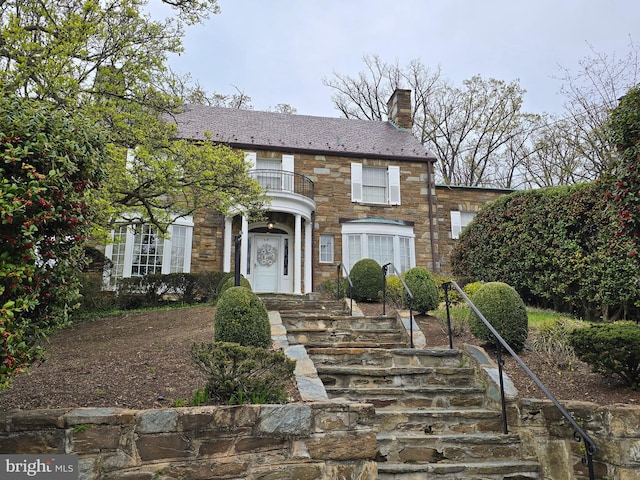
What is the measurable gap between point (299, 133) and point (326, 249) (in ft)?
14.1

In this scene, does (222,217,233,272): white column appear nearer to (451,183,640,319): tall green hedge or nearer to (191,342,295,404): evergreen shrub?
(451,183,640,319): tall green hedge

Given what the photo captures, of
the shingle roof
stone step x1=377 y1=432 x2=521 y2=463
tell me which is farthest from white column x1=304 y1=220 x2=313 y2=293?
stone step x1=377 y1=432 x2=521 y2=463

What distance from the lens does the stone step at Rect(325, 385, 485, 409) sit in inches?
188

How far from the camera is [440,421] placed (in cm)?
448

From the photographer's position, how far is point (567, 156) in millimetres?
18469

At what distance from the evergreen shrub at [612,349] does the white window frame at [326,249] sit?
31.6 ft

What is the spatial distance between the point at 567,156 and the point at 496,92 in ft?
18.8

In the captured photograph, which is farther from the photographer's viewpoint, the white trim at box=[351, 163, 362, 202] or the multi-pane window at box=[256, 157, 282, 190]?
the white trim at box=[351, 163, 362, 202]

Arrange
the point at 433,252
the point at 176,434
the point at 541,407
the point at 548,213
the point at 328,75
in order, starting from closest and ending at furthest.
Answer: the point at 176,434, the point at 541,407, the point at 548,213, the point at 433,252, the point at 328,75

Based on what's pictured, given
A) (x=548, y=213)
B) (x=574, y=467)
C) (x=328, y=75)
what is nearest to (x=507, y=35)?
(x=548, y=213)

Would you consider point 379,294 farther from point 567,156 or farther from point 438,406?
point 567,156

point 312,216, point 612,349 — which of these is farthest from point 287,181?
point 612,349

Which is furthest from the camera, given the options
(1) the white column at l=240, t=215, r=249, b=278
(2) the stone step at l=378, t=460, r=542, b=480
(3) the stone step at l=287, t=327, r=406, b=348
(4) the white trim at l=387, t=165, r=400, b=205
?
(4) the white trim at l=387, t=165, r=400, b=205

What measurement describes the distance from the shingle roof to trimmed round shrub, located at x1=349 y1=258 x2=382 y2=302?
5.77 meters
